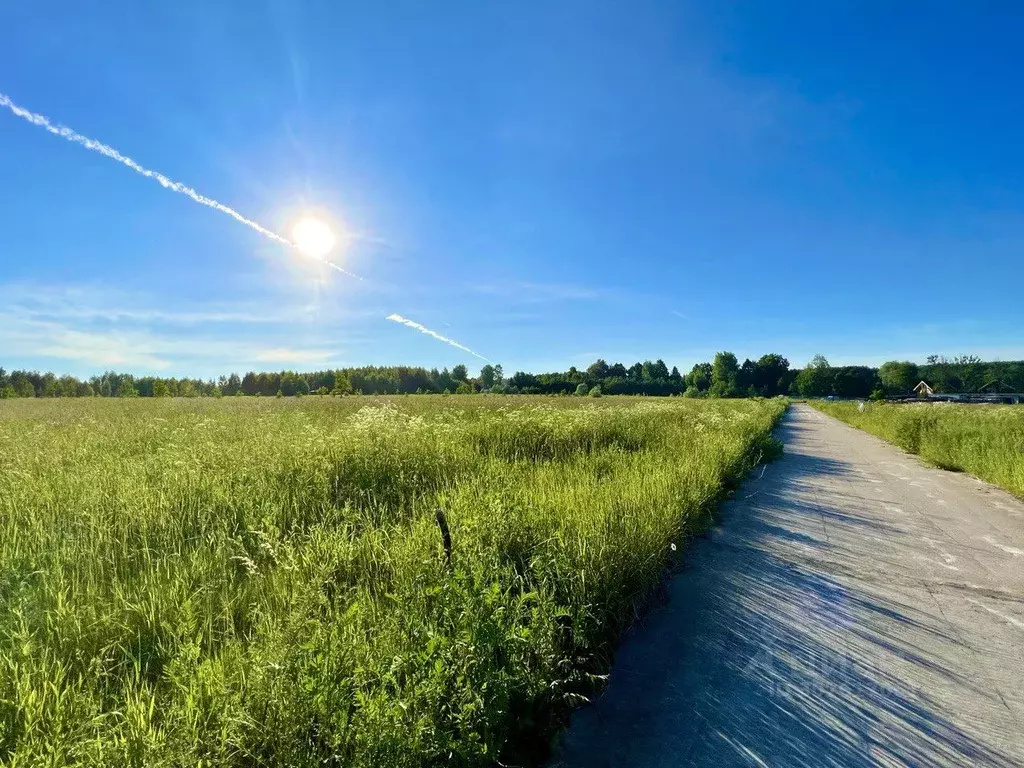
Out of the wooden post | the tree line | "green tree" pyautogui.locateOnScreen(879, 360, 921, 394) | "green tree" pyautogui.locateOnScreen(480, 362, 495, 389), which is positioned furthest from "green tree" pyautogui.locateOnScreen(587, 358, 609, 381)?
the wooden post

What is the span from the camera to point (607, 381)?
82.9 metres

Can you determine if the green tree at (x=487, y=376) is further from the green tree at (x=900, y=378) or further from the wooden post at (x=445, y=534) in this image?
the green tree at (x=900, y=378)

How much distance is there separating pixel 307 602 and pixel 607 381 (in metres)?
82.4

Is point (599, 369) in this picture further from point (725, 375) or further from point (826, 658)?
point (826, 658)

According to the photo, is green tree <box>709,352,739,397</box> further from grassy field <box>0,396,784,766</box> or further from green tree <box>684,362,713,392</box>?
grassy field <box>0,396,784,766</box>

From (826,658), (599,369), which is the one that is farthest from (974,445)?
(599,369)

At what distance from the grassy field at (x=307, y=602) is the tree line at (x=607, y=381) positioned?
49557 millimetres

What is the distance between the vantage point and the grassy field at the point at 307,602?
183 centimetres

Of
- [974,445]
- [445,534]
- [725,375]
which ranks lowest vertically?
[974,445]

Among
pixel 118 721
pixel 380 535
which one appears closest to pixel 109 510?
pixel 380 535

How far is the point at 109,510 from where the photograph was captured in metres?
4.51

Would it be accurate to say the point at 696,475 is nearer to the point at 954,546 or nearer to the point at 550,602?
the point at 954,546

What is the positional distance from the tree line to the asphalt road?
52920 mm

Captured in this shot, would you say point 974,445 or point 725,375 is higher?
point 725,375
